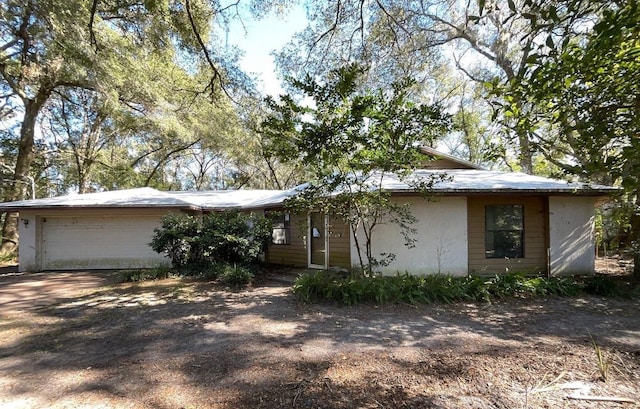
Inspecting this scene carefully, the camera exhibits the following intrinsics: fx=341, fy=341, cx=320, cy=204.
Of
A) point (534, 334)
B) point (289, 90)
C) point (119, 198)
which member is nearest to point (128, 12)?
point (289, 90)

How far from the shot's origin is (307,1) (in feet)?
20.9

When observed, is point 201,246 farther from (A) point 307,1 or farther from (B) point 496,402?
(B) point 496,402

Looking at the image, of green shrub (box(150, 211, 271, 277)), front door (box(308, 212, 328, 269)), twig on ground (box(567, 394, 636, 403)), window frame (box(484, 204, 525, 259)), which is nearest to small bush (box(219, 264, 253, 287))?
green shrub (box(150, 211, 271, 277))

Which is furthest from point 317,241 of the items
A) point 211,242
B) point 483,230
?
point 483,230

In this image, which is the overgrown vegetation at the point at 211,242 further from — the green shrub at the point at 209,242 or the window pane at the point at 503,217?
the window pane at the point at 503,217

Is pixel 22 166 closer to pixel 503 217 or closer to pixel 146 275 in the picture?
pixel 146 275

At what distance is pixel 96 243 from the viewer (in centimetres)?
1230

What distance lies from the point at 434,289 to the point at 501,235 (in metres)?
3.71

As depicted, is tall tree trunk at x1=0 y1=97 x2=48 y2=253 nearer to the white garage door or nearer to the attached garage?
the attached garage

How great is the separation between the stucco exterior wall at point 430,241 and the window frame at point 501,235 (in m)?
0.80

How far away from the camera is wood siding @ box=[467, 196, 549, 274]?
366 inches

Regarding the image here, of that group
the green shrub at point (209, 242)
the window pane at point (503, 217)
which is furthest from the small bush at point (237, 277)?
the window pane at point (503, 217)

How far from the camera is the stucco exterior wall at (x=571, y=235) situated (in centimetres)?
923

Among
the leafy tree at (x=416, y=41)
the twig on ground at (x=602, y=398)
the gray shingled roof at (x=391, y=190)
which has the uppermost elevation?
the leafy tree at (x=416, y=41)
